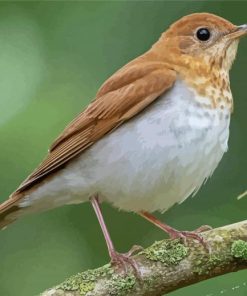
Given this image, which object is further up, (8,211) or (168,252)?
(8,211)

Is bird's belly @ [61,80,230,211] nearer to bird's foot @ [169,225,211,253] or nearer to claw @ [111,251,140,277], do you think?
bird's foot @ [169,225,211,253]

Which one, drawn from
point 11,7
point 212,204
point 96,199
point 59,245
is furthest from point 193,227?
point 11,7

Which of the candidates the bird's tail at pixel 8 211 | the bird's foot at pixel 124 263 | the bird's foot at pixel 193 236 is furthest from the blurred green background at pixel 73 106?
the bird's foot at pixel 124 263

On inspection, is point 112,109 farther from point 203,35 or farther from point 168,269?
point 168,269

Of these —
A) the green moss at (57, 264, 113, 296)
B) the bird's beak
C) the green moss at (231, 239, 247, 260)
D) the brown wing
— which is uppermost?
the bird's beak

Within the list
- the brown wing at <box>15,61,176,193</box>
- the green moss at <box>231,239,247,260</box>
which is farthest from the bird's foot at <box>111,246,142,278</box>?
the brown wing at <box>15,61,176,193</box>

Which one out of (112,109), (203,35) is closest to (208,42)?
(203,35)
